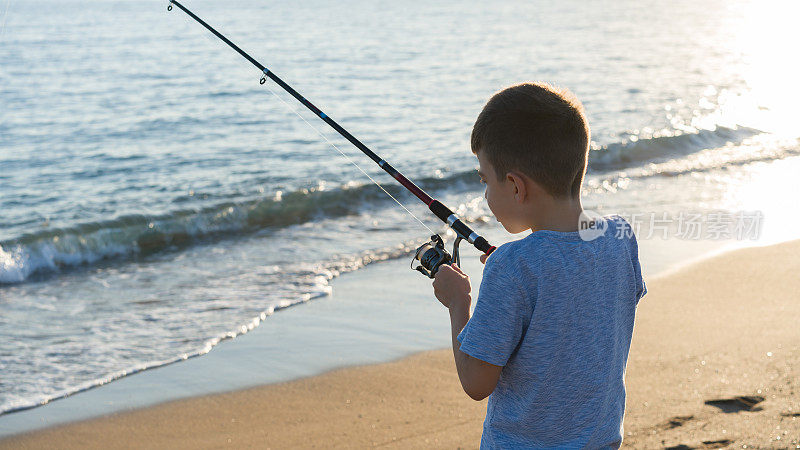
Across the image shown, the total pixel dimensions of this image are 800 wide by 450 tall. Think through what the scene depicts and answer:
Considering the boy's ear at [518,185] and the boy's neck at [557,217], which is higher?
the boy's ear at [518,185]

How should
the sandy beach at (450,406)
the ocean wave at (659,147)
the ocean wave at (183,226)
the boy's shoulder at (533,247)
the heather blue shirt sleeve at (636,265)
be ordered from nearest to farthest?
the boy's shoulder at (533,247), the heather blue shirt sleeve at (636,265), the sandy beach at (450,406), the ocean wave at (183,226), the ocean wave at (659,147)

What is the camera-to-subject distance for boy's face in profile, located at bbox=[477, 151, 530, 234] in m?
1.48

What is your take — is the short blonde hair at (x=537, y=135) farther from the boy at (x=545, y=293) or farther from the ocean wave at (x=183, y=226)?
the ocean wave at (x=183, y=226)

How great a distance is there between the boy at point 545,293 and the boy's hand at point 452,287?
65 mm

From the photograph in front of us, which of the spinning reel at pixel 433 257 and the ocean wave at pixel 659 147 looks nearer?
the spinning reel at pixel 433 257

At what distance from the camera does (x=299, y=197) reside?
27.8 feet

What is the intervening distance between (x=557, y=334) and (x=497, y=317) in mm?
124

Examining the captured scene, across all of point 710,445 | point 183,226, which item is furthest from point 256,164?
point 710,445

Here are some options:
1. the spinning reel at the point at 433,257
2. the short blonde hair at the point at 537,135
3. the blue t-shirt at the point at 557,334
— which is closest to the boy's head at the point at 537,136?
the short blonde hair at the point at 537,135

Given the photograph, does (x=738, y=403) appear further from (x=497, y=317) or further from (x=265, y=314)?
(x=265, y=314)

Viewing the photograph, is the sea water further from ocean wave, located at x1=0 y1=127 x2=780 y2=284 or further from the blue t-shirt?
the blue t-shirt

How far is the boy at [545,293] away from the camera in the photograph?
1404mm

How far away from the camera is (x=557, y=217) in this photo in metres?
1.46

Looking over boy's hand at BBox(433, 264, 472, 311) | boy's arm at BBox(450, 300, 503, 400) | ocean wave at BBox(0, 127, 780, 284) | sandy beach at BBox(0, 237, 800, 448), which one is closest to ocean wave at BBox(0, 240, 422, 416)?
sandy beach at BBox(0, 237, 800, 448)
